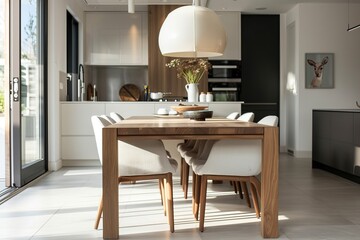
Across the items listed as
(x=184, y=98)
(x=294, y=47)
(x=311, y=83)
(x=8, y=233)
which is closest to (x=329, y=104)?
(x=311, y=83)

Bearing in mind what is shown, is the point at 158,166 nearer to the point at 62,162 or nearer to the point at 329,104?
the point at 62,162

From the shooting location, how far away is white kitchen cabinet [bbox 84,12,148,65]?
27.4 ft

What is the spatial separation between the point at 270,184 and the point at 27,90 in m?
3.32

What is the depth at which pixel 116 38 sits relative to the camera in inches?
332

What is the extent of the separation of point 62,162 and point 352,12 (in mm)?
5368

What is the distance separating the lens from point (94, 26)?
8367mm

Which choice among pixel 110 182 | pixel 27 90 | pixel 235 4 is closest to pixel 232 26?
pixel 235 4

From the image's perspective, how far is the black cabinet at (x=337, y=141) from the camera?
198 inches

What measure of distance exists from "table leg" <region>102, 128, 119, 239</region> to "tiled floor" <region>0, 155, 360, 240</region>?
12 centimetres

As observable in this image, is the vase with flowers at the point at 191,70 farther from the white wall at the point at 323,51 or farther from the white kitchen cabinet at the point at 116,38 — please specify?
the white kitchen cabinet at the point at 116,38

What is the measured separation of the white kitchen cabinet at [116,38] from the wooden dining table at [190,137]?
5.89 meters

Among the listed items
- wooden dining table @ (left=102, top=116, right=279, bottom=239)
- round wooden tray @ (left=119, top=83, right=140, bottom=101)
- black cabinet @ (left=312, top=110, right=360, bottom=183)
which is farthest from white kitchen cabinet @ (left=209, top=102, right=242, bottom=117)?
wooden dining table @ (left=102, top=116, right=279, bottom=239)

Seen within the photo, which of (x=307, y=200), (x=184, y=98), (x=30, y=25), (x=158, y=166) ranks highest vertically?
(x=30, y=25)

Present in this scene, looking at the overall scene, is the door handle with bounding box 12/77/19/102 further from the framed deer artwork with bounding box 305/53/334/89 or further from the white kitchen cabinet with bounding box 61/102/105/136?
the framed deer artwork with bounding box 305/53/334/89
